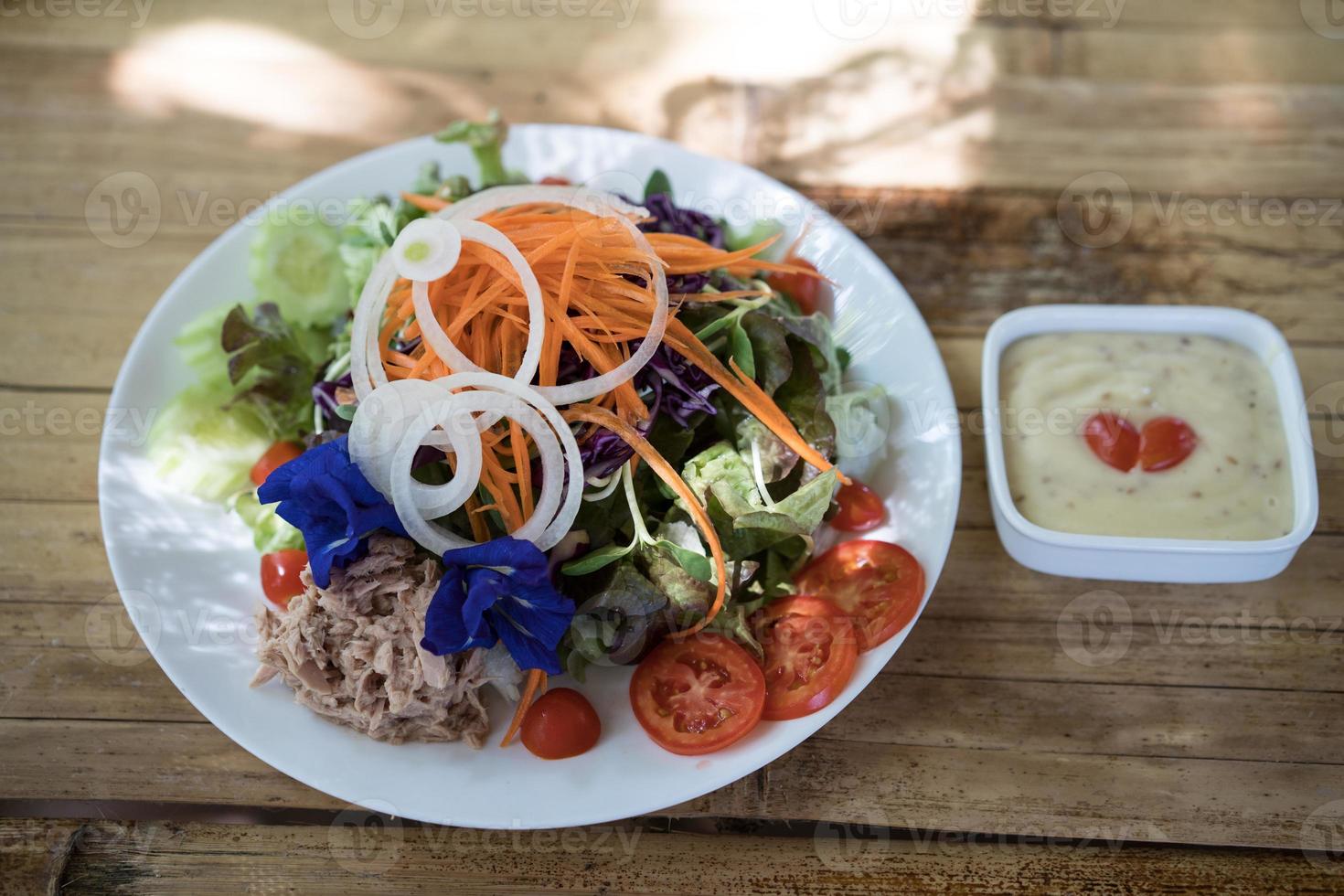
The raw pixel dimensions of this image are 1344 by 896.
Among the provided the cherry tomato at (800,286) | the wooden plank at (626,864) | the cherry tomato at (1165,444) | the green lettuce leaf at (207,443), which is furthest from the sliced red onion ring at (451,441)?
the cherry tomato at (1165,444)

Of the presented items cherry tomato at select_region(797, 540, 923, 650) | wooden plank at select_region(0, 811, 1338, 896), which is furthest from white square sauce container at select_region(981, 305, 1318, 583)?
wooden plank at select_region(0, 811, 1338, 896)

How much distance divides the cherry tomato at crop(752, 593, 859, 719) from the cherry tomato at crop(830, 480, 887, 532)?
24 cm

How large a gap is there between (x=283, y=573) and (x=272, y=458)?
0.38m

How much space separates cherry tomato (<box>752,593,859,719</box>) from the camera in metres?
2.38

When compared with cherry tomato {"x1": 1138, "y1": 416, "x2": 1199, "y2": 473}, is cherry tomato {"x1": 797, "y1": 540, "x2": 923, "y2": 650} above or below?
below

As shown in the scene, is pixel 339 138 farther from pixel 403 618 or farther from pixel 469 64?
pixel 403 618

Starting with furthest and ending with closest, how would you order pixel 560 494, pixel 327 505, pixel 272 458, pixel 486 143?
1. pixel 486 143
2. pixel 272 458
3. pixel 560 494
4. pixel 327 505

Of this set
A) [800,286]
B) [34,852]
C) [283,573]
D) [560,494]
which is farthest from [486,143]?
[34,852]

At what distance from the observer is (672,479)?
2.39 m

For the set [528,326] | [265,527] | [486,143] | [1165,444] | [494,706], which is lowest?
[494,706]

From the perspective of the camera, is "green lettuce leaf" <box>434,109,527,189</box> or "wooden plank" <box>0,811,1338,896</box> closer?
"wooden plank" <box>0,811,1338,896</box>

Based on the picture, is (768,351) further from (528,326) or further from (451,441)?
(451,441)

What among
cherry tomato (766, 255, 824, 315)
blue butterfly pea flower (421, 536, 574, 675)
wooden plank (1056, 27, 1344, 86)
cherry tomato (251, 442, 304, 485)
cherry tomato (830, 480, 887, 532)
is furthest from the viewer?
wooden plank (1056, 27, 1344, 86)

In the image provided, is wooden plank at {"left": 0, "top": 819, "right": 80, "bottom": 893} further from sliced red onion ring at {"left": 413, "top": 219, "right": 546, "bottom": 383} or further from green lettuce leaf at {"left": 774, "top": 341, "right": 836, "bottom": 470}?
green lettuce leaf at {"left": 774, "top": 341, "right": 836, "bottom": 470}
